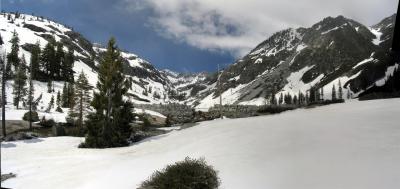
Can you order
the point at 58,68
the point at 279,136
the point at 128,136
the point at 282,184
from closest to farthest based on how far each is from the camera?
the point at 282,184, the point at 279,136, the point at 128,136, the point at 58,68

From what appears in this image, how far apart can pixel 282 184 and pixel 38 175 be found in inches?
513

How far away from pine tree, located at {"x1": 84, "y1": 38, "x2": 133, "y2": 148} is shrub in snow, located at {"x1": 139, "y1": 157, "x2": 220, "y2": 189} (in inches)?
760

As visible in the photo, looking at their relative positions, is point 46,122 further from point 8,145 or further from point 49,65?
point 49,65

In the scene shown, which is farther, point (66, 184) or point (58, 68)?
point (58, 68)

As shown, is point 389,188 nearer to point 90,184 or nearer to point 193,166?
point 193,166

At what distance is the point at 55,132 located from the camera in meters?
45.3

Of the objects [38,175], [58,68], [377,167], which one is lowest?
[38,175]

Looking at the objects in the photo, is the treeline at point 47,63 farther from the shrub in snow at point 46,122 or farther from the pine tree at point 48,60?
the shrub in snow at point 46,122

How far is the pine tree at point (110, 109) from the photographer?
33.1m

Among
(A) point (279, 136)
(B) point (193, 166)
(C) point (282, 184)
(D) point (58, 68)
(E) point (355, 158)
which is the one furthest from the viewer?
(D) point (58, 68)

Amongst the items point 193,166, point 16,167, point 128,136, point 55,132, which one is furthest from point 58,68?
point 193,166

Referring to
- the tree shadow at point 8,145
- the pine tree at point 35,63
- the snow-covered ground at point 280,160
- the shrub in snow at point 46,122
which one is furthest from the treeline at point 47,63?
the snow-covered ground at point 280,160

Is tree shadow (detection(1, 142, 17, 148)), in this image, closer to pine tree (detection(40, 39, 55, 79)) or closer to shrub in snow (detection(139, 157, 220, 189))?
shrub in snow (detection(139, 157, 220, 189))

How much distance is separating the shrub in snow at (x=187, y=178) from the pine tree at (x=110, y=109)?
63.3 ft
